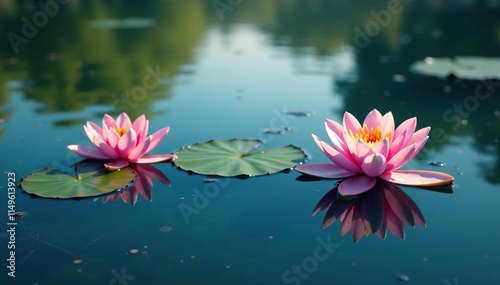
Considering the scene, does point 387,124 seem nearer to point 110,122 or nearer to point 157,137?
point 157,137

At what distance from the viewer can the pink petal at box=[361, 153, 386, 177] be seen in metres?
2.35

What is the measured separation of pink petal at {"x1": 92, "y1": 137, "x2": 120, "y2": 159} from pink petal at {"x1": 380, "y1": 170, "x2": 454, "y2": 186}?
4.29ft

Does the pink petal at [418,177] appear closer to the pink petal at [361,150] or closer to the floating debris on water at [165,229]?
the pink petal at [361,150]

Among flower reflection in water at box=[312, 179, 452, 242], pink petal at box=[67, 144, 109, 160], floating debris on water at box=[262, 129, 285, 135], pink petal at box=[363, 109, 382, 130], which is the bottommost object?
flower reflection in water at box=[312, 179, 452, 242]

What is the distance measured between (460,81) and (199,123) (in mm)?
2367

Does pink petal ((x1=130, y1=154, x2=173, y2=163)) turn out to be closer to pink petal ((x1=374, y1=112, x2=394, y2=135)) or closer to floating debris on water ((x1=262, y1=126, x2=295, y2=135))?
floating debris on water ((x1=262, y1=126, x2=295, y2=135))

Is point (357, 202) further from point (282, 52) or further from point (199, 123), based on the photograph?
point (282, 52)

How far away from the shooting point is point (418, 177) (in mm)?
2480

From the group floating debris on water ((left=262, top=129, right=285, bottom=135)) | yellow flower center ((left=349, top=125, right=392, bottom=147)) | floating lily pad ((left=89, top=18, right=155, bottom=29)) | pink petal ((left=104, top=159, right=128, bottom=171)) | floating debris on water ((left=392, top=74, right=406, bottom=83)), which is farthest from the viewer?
floating lily pad ((left=89, top=18, right=155, bottom=29))

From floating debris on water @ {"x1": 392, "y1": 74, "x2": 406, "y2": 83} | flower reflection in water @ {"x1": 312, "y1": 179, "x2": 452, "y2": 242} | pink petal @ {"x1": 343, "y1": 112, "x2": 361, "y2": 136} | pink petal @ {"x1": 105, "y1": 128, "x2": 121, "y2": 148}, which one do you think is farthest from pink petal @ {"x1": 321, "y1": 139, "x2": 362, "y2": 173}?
floating debris on water @ {"x1": 392, "y1": 74, "x2": 406, "y2": 83}

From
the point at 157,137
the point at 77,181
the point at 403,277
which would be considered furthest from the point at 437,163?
the point at 77,181

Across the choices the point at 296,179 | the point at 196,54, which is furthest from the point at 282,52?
the point at 296,179

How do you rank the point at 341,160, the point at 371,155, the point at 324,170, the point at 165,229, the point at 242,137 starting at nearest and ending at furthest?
the point at 165,229 → the point at 371,155 → the point at 341,160 → the point at 324,170 → the point at 242,137

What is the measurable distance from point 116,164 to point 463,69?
3.37 meters
